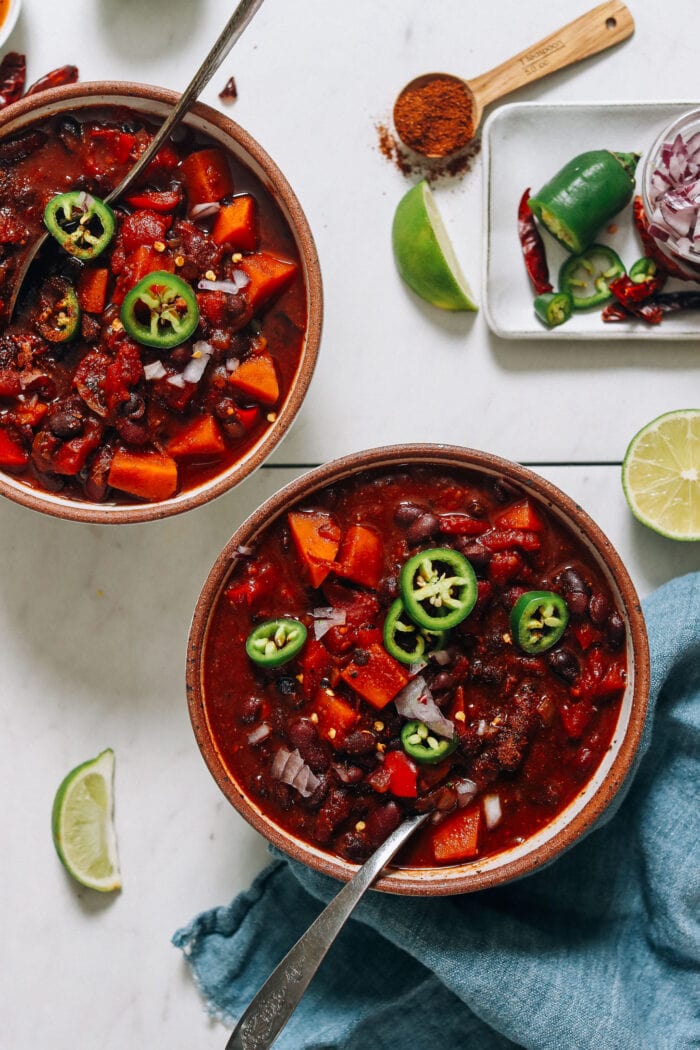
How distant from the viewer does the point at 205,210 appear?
2.76 metres

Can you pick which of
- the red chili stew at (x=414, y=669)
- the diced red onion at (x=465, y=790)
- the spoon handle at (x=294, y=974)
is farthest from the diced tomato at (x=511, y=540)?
the spoon handle at (x=294, y=974)

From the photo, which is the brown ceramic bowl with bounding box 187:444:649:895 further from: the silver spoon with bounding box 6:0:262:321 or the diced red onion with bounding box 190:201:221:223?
the silver spoon with bounding box 6:0:262:321

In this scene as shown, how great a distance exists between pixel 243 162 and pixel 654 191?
1.21m

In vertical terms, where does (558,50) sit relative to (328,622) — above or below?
above

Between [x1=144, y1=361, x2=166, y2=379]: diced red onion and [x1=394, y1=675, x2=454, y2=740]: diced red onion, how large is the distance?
1.05 m

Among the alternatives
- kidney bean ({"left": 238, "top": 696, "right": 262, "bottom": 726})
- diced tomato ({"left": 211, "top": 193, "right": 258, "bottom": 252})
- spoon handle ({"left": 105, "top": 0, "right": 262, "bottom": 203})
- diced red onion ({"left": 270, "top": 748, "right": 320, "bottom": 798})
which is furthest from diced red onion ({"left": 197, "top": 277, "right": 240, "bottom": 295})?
diced red onion ({"left": 270, "top": 748, "right": 320, "bottom": 798})

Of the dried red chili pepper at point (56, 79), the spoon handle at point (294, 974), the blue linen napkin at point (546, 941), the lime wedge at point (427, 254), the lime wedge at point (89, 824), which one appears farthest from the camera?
the lime wedge at point (89, 824)

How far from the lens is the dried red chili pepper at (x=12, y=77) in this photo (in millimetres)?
3080

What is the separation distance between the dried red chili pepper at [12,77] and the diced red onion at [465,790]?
95.2 inches

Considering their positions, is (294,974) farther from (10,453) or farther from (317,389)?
(317,389)

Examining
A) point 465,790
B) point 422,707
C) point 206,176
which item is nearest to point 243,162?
point 206,176

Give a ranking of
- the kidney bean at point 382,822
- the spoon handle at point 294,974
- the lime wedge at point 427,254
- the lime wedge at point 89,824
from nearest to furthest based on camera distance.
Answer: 1. the spoon handle at point 294,974
2. the kidney bean at point 382,822
3. the lime wedge at point 427,254
4. the lime wedge at point 89,824

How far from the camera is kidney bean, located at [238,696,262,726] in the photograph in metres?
2.68

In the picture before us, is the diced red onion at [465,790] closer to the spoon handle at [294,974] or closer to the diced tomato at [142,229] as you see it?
the spoon handle at [294,974]
